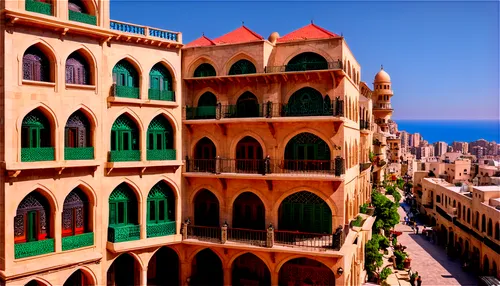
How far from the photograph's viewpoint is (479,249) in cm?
3322

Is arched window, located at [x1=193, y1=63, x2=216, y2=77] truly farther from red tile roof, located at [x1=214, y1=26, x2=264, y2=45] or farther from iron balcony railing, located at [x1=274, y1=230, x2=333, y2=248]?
iron balcony railing, located at [x1=274, y1=230, x2=333, y2=248]


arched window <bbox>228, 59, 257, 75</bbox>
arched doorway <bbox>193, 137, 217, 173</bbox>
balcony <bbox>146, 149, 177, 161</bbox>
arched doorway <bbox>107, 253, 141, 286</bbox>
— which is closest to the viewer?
balcony <bbox>146, 149, 177, 161</bbox>

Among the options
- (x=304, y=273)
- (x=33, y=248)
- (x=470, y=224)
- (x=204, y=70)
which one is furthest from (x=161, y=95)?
(x=470, y=224)

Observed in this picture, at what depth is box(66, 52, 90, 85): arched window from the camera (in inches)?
647

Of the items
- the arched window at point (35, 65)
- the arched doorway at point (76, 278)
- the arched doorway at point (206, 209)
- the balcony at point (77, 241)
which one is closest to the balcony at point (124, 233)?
the balcony at point (77, 241)

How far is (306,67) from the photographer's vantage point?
60.4ft

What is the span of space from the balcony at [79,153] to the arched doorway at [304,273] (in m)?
9.90

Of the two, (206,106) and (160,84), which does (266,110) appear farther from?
(160,84)

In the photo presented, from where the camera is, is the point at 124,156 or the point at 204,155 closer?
the point at 124,156

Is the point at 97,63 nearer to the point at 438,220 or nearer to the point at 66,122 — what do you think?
the point at 66,122

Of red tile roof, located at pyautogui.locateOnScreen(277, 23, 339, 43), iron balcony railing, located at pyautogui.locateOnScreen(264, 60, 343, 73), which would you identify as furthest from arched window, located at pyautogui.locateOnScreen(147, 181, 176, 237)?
red tile roof, located at pyautogui.locateOnScreen(277, 23, 339, 43)

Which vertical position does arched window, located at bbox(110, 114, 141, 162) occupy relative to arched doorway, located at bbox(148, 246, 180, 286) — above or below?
above

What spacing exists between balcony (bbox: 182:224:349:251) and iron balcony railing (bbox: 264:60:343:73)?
22.7 ft

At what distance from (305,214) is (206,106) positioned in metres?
6.84
